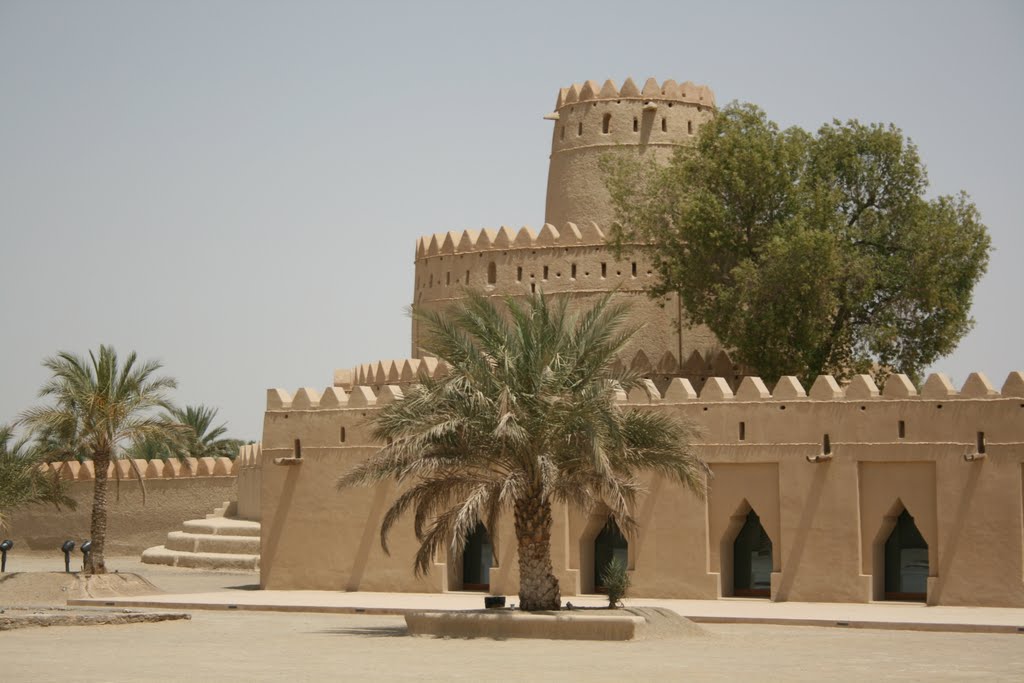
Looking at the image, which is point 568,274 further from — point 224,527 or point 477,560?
point 224,527

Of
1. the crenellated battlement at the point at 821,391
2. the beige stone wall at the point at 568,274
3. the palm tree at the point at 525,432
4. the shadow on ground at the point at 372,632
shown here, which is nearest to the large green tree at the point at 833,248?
the beige stone wall at the point at 568,274

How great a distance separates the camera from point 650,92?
1421 inches

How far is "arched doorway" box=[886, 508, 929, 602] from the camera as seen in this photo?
23.7 metres

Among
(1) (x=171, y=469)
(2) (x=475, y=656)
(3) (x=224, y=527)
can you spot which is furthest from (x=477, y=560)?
(1) (x=171, y=469)

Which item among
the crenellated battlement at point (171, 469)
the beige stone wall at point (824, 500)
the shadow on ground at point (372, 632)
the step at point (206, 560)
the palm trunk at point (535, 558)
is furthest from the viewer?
the crenellated battlement at point (171, 469)

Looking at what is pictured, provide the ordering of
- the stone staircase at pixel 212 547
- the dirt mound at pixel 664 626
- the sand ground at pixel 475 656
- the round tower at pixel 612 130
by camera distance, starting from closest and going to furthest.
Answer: the sand ground at pixel 475 656 < the dirt mound at pixel 664 626 < the stone staircase at pixel 212 547 < the round tower at pixel 612 130

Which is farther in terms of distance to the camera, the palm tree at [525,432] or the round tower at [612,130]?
the round tower at [612,130]

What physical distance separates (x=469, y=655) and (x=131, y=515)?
23.4m

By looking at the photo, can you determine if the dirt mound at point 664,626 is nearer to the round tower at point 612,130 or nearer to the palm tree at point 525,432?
the palm tree at point 525,432

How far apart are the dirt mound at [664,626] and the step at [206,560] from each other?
15.1 m

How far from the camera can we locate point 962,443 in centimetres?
2284

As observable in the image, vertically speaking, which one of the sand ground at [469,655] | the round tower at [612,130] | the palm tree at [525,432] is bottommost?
the sand ground at [469,655]

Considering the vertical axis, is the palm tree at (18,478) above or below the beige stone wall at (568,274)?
below

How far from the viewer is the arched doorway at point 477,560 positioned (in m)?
26.7
